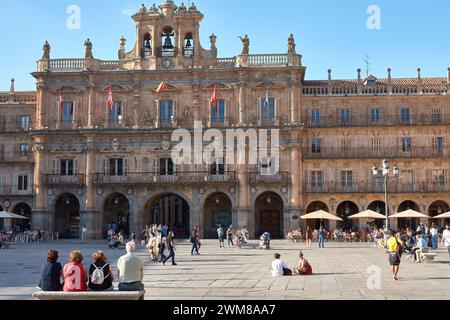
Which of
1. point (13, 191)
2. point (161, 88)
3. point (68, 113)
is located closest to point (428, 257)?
point (161, 88)

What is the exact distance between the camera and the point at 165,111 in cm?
5425

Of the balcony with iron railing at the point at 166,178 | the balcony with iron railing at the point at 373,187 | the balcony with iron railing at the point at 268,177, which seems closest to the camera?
the balcony with iron railing at the point at 268,177

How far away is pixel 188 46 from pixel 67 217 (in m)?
18.7

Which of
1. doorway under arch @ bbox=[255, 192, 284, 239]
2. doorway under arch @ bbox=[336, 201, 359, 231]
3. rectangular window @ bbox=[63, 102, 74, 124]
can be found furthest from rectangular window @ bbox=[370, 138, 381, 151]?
rectangular window @ bbox=[63, 102, 74, 124]

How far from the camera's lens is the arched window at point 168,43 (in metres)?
55.2

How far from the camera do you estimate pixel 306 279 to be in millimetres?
21719

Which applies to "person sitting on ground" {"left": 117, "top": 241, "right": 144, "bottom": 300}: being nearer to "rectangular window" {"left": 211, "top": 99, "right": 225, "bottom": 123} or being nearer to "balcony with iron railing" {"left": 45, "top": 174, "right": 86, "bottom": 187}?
"rectangular window" {"left": 211, "top": 99, "right": 225, "bottom": 123}

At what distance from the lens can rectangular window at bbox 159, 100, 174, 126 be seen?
A: 177 feet

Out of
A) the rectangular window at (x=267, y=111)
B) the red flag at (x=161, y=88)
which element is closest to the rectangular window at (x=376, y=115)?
the rectangular window at (x=267, y=111)

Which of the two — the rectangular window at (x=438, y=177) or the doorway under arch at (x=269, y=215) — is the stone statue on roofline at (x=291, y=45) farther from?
the rectangular window at (x=438, y=177)

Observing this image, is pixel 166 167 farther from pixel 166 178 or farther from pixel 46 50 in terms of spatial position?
pixel 46 50

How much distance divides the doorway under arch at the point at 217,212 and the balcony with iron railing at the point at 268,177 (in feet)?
12.9

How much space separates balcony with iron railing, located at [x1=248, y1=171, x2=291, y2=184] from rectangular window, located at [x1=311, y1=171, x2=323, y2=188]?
131 inches

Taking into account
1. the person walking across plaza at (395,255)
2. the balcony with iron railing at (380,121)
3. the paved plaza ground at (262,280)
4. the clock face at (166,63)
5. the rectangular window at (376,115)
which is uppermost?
the clock face at (166,63)
